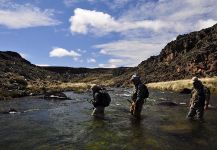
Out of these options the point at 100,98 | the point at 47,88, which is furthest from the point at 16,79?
the point at 100,98

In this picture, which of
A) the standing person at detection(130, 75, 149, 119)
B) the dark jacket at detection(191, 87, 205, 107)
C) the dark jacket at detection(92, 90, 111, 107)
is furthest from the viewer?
the dark jacket at detection(92, 90, 111, 107)

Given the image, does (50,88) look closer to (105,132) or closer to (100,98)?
(100,98)

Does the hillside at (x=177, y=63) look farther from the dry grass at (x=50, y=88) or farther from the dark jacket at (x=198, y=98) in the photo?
the dark jacket at (x=198, y=98)

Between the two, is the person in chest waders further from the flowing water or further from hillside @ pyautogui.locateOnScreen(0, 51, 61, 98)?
hillside @ pyautogui.locateOnScreen(0, 51, 61, 98)

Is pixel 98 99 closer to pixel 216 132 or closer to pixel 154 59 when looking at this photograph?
pixel 216 132

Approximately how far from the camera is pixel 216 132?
57.5 feet

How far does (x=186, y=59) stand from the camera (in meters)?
119

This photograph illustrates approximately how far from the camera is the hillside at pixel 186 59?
346 feet

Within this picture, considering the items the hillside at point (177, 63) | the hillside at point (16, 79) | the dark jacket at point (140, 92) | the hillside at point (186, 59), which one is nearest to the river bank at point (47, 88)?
the hillside at point (16, 79)

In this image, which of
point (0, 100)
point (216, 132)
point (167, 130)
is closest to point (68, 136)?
point (167, 130)

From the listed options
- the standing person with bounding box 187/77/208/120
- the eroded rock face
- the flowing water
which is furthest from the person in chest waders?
the eroded rock face

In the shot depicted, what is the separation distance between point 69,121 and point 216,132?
8.43 metres

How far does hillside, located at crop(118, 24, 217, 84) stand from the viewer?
10531cm

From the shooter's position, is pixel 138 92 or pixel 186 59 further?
pixel 186 59
